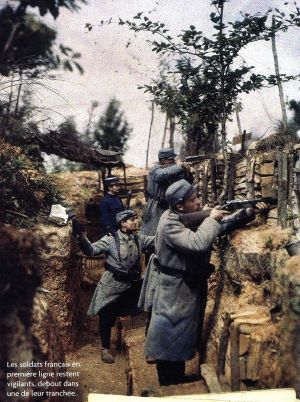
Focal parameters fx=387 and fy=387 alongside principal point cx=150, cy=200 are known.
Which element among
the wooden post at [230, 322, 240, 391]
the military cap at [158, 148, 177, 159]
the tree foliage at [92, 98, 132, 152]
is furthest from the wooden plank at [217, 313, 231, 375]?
the tree foliage at [92, 98, 132, 152]

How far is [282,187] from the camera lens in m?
3.48

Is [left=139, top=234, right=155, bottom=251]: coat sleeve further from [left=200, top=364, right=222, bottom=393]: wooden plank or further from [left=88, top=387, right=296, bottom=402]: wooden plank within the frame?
[left=88, top=387, right=296, bottom=402]: wooden plank

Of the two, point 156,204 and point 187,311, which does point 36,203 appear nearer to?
point 156,204

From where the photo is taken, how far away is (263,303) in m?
3.00

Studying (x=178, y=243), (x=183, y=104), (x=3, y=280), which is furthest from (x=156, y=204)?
(x=3, y=280)

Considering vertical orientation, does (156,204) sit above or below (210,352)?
above

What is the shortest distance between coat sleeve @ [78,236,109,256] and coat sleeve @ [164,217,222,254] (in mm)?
1352

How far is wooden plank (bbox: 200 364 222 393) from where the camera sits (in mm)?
2592

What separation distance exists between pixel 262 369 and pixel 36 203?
10.9 feet

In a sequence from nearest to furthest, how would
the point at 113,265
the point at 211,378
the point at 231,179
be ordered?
1. the point at 211,378
2. the point at 113,265
3. the point at 231,179

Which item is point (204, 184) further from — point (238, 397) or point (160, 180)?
point (238, 397)

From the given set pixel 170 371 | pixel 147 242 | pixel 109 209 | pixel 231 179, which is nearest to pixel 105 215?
pixel 109 209

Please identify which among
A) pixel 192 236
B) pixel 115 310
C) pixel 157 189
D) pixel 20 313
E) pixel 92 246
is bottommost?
pixel 115 310

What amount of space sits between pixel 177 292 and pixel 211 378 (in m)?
0.63
